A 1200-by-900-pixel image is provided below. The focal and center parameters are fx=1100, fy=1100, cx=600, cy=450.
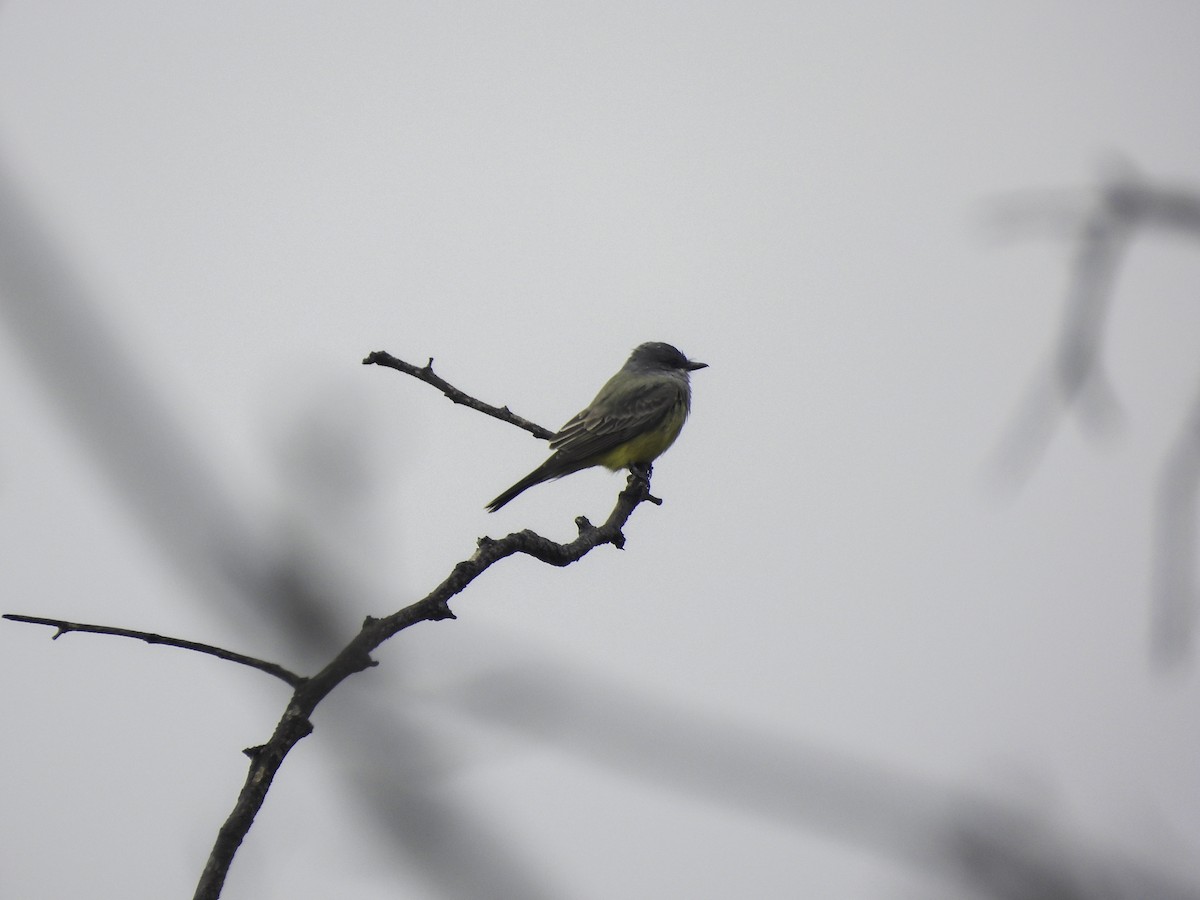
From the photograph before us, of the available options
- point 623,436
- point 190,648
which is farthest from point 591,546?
point 623,436

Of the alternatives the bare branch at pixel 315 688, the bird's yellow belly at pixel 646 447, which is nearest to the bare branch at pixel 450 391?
the bare branch at pixel 315 688

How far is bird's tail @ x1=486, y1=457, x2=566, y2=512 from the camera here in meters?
9.56

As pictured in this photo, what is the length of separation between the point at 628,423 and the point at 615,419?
0.49 feet

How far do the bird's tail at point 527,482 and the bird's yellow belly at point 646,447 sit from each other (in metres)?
0.92

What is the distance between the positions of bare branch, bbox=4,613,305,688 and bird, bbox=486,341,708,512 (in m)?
6.72

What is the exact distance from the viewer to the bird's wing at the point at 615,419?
10523 millimetres

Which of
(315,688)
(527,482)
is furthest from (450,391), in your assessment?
(315,688)

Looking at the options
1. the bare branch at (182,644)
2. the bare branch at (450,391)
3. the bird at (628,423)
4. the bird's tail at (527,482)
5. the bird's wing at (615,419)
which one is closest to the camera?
the bare branch at (182,644)

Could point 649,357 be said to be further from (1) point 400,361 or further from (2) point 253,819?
(2) point 253,819

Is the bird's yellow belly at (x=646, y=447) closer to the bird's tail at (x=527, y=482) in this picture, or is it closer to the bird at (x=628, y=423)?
the bird at (x=628, y=423)

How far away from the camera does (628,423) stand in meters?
11.3

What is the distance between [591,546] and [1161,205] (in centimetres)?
407

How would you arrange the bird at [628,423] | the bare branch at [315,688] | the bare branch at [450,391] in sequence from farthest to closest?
the bird at [628,423] < the bare branch at [450,391] < the bare branch at [315,688]

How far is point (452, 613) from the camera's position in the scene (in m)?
3.46
